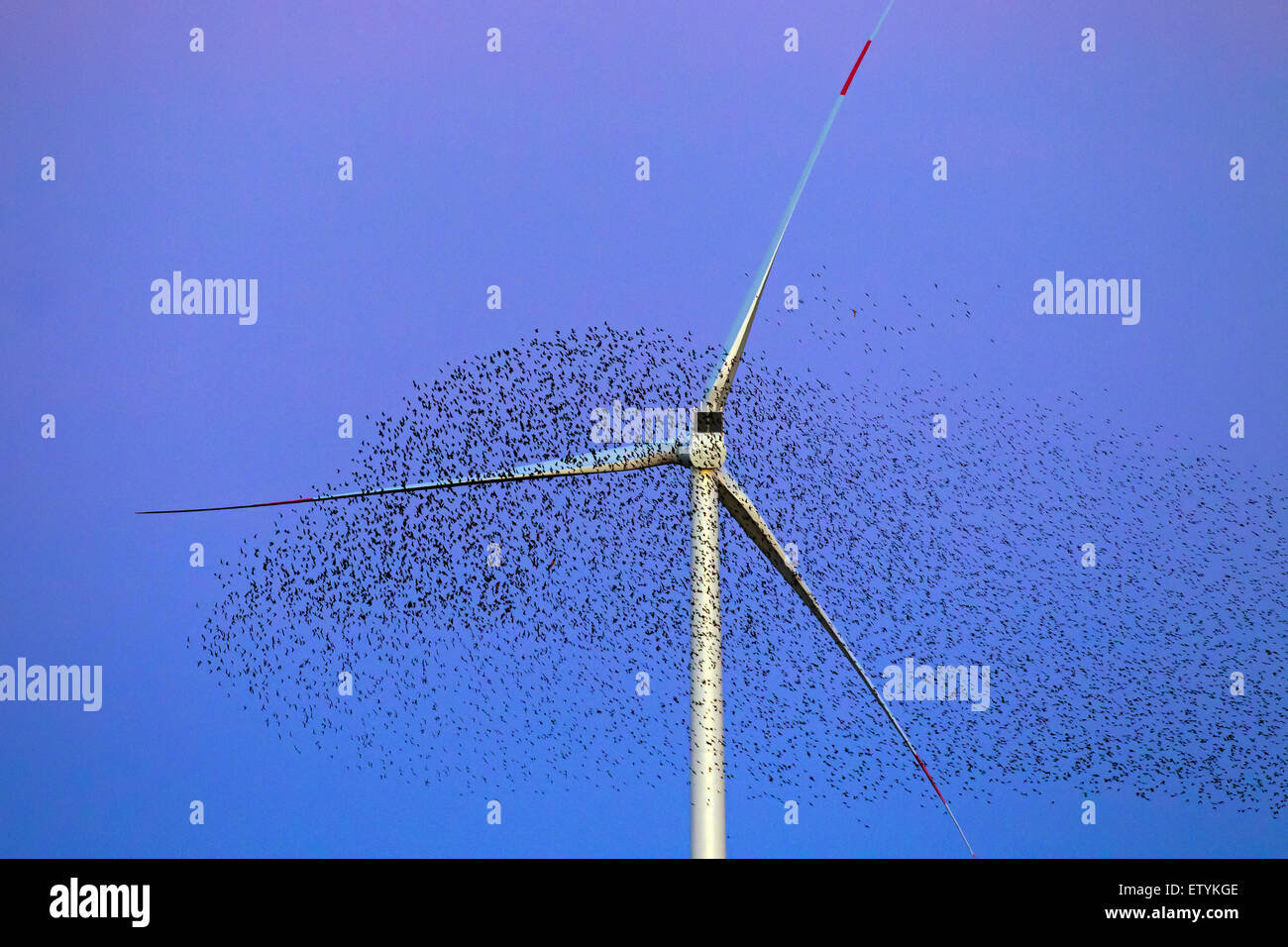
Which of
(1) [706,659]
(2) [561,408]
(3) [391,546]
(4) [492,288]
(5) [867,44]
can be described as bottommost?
(1) [706,659]

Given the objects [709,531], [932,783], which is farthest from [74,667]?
[932,783]

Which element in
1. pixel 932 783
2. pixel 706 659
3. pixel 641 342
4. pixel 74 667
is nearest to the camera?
pixel 932 783

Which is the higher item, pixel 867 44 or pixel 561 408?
pixel 867 44

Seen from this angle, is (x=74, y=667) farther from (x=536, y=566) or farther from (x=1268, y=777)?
(x=1268, y=777)
